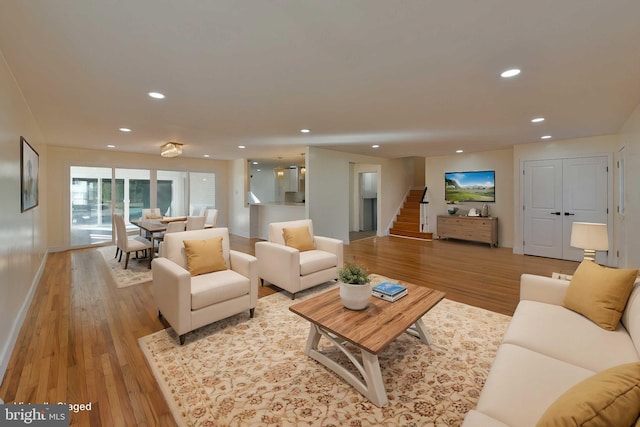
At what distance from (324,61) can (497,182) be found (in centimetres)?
618

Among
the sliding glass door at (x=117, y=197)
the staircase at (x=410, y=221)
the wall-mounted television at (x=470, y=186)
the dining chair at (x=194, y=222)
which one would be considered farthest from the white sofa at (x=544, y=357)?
Result: the sliding glass door at (x=117, y=197)

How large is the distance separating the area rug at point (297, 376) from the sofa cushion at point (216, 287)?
326mm

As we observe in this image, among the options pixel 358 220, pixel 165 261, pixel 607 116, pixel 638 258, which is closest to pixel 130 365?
pixel 165 261

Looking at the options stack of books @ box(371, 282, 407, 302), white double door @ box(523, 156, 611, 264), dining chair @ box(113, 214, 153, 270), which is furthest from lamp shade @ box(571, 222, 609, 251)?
dining chair @ box(113, 214, 153, 270)

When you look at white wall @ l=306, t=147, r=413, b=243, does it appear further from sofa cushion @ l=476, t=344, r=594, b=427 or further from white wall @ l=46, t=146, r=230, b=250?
sofa cushion @ l=476, t=344, r=594, b=427

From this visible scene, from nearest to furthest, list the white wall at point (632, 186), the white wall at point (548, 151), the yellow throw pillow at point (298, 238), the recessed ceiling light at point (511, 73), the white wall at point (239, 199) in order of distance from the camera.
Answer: the recessed ceiling light at point (511, 73), the white wall at point (632, 186), the yellow throw pillow at point (298, 238), the white wall at point (548, 151), the white wall at point (239, 199)

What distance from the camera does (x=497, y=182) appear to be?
657cm

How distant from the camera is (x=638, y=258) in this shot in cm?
323

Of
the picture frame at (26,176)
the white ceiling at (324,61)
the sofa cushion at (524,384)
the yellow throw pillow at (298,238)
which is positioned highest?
the white ceiling at (324,61)

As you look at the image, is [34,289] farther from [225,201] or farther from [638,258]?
[638,258]

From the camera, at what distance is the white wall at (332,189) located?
595 cm

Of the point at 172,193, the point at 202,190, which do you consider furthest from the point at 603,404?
the point at 202,190

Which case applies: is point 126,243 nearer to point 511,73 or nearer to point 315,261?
point 315,261

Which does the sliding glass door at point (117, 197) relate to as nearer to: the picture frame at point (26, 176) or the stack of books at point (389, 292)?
the picture frame at point (26, 176)
